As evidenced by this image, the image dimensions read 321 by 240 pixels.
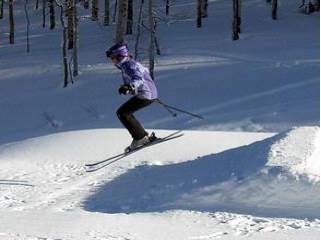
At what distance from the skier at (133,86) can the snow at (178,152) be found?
0.69 metres

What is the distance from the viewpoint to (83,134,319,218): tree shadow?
6.80 m

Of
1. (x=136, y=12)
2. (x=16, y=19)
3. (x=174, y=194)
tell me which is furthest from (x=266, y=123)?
(x=16, y=19)

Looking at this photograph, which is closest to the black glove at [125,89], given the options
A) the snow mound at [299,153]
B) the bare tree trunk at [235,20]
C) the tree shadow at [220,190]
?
the tree shadow at [220,190]

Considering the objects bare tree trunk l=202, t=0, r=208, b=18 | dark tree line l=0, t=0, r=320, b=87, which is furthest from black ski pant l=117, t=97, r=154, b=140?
bare tree trunk l=202, t=0, r=208, b=18

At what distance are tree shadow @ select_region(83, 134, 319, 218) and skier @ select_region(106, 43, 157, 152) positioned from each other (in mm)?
1150

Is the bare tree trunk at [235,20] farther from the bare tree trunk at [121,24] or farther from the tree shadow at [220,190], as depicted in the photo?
the tree shadow at [220,190]

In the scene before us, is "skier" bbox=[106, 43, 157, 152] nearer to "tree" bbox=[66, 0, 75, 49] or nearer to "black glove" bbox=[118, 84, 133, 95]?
"black glove" bbox=[118, 84, 133, 95]

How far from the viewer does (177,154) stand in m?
10.8

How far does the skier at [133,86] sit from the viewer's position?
8984 mm

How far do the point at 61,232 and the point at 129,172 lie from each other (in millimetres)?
3858

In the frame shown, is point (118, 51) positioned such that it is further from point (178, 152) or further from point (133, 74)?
point (178, 152)

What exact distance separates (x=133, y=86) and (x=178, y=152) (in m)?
2.43

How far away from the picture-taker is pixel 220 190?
743 cm

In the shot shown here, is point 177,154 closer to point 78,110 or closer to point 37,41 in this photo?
point 78,110
